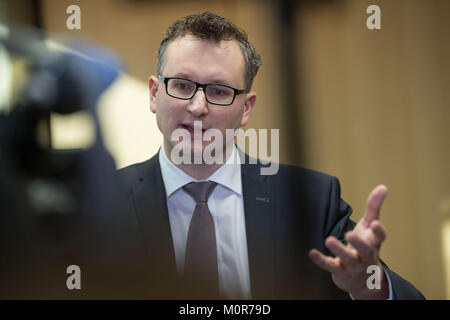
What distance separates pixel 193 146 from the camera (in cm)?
120

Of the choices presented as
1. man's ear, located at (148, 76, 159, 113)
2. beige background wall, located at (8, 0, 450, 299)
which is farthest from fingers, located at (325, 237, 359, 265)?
man's ear, located at (148, 76, 159, 113)

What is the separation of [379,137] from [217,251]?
62 cm

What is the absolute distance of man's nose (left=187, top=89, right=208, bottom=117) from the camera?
1.15 m

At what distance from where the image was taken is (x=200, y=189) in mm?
1226

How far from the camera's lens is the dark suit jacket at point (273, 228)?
3.94 ft

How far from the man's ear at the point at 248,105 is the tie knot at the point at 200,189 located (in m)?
0.20

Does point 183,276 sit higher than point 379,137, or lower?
lower

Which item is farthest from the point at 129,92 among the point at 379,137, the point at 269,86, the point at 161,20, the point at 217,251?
the point at 379,137

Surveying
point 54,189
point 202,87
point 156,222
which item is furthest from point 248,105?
point 54,189

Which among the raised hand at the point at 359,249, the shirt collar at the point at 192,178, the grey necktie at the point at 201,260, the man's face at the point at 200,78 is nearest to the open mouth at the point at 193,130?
the man's face at the point at 200,78

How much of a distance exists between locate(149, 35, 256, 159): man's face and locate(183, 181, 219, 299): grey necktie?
227 millimetres

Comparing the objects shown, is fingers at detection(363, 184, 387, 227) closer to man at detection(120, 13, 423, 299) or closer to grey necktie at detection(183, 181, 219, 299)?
man at detection(120, 13, 423, 299)

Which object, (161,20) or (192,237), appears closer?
Answer: (192,237)
